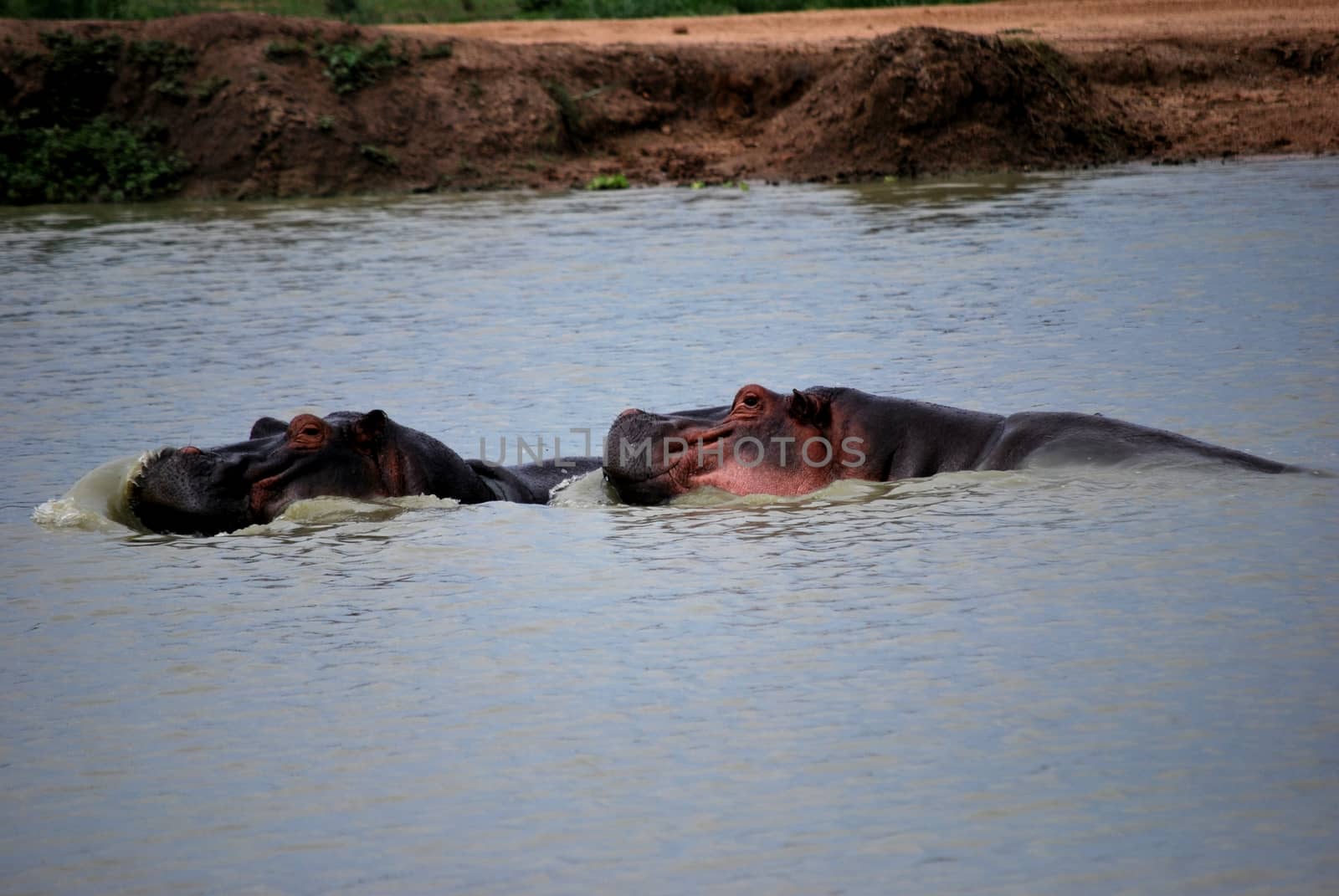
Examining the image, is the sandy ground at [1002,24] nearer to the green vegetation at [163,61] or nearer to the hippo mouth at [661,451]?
the green vegetation at [163,61]

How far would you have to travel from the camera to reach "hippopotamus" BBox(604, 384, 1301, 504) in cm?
716

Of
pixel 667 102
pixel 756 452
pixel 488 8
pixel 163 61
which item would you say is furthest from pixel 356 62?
pixel 756 452

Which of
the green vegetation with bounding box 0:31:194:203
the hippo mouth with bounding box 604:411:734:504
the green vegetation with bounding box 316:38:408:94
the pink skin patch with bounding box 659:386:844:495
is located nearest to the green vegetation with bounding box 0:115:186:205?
the green vegetation with bounding box 0:31:194:203

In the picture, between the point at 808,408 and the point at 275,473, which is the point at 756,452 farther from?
the point at 275,473

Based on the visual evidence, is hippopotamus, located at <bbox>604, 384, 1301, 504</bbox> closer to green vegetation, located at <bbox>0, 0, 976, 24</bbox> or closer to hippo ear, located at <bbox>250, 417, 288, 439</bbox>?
hippo ear, located at <bbox>250, 417, 288, 439</bbox>

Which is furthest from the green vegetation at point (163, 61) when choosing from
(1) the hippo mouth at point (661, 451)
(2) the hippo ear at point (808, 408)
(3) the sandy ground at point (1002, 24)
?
(2) the hippo ear at point (808, 408)

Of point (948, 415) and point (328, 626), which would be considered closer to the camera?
point (328, 626)

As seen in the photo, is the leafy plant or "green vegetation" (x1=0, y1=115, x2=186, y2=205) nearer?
"green vegetation" (x1=0, y1=115, x2=186, y2=205)

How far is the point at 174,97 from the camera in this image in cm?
2308

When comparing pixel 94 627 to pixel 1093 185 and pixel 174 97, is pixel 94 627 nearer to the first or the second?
pixel 1093 185

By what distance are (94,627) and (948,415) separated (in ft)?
10.8

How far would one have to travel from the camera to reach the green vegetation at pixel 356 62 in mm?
23703

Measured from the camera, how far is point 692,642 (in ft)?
17.7

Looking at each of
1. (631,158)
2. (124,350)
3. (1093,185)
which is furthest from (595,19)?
(124,350)
